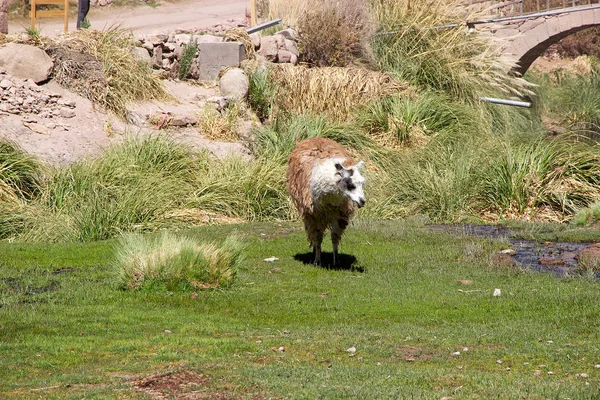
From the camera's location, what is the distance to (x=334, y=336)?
348 inches

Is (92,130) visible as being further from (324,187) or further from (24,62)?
(324,187)

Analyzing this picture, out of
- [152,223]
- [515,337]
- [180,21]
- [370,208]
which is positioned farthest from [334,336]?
[180,21]

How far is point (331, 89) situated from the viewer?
23469 millimetres

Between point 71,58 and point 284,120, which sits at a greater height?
point 71,58

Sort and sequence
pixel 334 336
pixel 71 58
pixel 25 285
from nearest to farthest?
pixel 334 336 < pixel 25 285 < pixel 71 58

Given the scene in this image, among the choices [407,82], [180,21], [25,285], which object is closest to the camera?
[25,285]

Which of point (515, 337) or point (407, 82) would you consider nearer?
point (515, 337)

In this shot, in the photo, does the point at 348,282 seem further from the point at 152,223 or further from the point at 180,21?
the point at 180,21

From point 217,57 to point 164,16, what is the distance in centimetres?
1142

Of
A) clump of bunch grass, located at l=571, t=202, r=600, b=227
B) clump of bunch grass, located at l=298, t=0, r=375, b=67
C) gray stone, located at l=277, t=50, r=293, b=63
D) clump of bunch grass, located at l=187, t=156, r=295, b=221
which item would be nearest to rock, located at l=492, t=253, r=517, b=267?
clump of bunch grass, located at l=571, t=202, r=600, b=227

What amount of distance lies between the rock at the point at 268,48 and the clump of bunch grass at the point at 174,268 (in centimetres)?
1508

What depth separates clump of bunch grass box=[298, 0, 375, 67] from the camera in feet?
84.6

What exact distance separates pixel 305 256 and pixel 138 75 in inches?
411

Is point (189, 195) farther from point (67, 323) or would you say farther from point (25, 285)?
point (67, 323)
